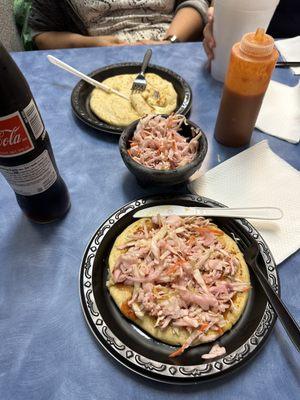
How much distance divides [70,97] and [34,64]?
30cm

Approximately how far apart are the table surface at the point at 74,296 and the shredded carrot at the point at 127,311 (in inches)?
3.5

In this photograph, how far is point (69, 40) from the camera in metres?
1.56

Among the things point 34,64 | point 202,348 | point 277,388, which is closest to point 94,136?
point 34,64

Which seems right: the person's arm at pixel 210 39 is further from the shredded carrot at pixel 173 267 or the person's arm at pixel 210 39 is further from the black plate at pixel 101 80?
the shredded carrot at pixel 173 267

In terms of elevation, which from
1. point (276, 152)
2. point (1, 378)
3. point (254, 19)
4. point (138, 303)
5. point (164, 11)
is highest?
point (254, 19)

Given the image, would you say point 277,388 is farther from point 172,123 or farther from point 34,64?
point 34,64

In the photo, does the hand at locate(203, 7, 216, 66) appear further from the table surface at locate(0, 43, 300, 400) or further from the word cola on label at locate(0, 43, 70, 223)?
the word cola on label at locate(0, 43, 70, 223)

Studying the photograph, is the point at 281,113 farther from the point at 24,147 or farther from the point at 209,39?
the point at 24,147

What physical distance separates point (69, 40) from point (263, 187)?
1.23m

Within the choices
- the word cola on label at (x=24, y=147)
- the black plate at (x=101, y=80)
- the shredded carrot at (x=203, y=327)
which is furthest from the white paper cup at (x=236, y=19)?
the shredded carrot at (x=203, y=327)

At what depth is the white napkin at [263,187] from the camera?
81 cm

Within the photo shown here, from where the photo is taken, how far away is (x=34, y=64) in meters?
1.33

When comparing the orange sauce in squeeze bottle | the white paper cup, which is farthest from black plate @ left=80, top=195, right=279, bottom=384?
the white paper cup

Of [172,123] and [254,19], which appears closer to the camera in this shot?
[172,123]
